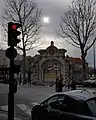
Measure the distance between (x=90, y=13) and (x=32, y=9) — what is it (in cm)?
1308

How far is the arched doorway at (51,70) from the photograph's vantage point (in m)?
59.1

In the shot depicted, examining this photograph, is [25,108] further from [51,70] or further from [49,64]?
[49,64]

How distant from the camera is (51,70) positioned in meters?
59.0

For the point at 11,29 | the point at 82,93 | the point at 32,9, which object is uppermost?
the point at 32,9

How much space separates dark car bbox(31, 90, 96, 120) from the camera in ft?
25.4

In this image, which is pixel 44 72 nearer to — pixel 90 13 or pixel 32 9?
pixel 32 9

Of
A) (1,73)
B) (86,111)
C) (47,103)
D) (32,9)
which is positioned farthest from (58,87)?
(1,73)

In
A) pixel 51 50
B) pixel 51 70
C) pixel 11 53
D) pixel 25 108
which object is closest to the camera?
pixel 11 53

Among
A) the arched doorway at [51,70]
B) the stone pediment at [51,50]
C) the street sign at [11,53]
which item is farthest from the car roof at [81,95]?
the stone pediment at [51,50]

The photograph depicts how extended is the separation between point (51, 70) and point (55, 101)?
49937 millimetres

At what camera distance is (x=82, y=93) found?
8.64 metres

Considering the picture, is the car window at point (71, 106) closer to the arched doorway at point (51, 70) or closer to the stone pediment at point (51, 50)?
the arched doorway at point (51, 70)

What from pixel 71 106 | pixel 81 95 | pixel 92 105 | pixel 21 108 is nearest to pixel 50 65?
pixel 21 108

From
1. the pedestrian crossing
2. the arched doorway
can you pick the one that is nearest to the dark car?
the pedestrian crossing
